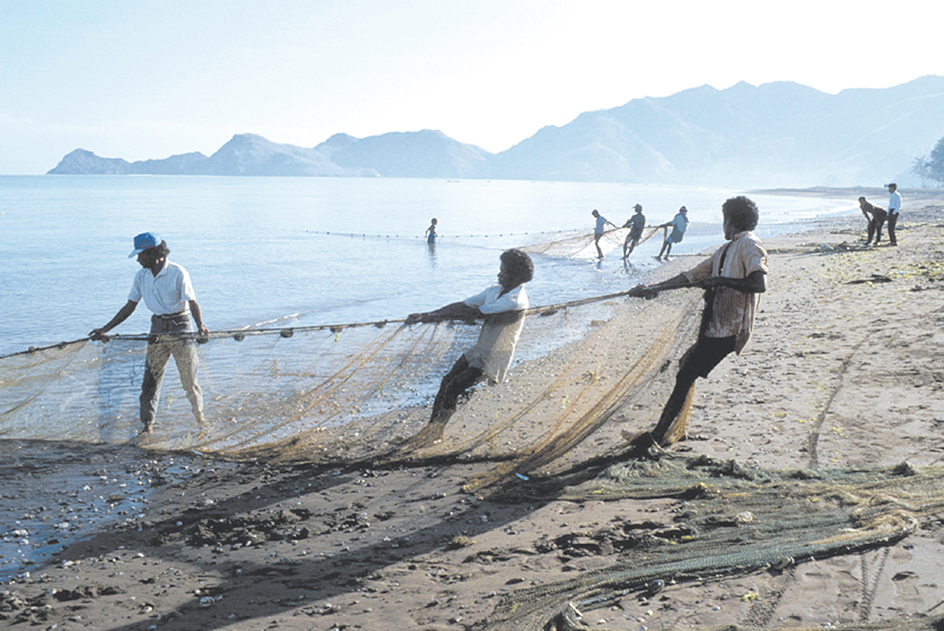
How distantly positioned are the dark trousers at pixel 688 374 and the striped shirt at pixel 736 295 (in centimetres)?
7

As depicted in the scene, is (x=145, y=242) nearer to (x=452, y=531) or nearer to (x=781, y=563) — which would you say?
(x=452, y=531)

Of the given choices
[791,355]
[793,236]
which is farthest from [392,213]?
[791,355]

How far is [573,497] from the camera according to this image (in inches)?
193

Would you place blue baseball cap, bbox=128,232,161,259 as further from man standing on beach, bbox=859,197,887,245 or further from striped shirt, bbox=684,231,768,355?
man standing on beach, bbox=859,197,887,245

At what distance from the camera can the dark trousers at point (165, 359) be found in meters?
6.27

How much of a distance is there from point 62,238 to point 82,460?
4374cm

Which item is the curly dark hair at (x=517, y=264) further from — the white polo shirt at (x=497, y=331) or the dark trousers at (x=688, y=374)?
the dark trousers at (x=688, y=374)

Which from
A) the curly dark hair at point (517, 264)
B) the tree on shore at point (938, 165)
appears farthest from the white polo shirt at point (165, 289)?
the tree on shore at point (938, 165)

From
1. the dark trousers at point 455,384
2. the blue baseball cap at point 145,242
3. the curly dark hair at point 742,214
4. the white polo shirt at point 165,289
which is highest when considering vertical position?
the curly dark hair at point 742,214

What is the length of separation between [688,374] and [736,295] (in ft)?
2.39

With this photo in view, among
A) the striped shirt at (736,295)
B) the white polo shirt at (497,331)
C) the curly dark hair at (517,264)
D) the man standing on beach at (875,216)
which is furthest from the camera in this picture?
the man standing on beach at (875,216)

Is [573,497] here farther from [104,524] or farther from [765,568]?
[104,524]

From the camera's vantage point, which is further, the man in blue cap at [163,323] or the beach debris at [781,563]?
the man in blue cap at [163,323]

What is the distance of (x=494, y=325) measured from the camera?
18.2 ft
